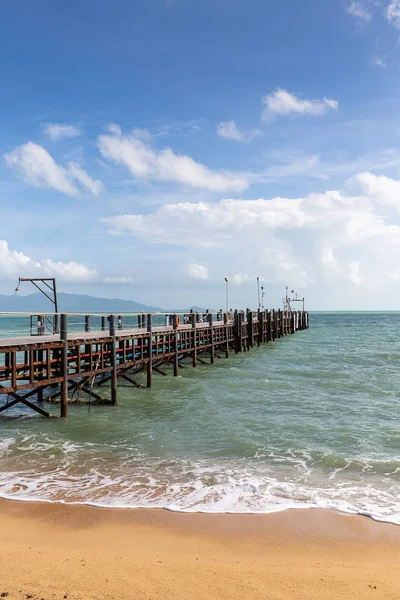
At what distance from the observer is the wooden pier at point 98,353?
48.4ft

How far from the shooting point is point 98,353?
18.9m

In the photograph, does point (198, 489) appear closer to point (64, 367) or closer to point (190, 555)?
point (190, 555)

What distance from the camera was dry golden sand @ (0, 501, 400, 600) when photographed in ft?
17.5

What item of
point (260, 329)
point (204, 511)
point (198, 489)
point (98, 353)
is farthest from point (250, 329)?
point (204, 511)

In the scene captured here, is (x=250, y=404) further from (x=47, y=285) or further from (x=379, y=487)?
(x=47, y=285)

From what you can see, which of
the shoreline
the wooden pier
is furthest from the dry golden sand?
the wooden pier

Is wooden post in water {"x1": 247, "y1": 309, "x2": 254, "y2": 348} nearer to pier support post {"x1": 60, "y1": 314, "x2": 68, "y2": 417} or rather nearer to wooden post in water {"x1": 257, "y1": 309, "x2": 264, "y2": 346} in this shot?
wooden post in water {"x1": 257, "y1": 309, "x2": 264, "y2": 346}

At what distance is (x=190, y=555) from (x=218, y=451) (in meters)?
5.51

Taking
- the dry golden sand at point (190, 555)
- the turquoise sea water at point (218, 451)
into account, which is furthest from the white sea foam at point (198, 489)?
the dry golden sand at point (190, 555)

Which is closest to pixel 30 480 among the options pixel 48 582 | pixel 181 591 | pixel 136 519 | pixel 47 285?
pixel 136 519

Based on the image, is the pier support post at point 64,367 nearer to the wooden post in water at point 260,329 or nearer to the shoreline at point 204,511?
the shoreline at point 204,511

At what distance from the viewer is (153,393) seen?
2017 centimetres

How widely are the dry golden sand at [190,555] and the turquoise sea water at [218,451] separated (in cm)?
62

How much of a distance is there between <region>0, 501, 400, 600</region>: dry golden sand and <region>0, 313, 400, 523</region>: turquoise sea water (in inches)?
24.3
